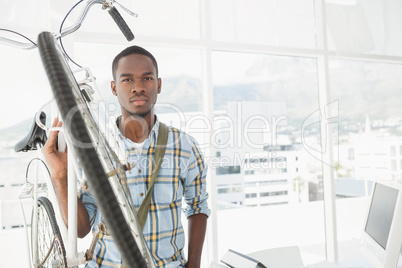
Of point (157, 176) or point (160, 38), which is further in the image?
point (160, 38)

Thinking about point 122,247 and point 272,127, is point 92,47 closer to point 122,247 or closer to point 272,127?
point 272,127

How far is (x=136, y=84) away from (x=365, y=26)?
326 cm

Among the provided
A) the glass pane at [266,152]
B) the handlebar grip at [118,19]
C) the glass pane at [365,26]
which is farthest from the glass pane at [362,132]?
the handlebar grip at [118,19]

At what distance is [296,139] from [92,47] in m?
2.10

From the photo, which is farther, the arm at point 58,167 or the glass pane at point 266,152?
the glass pane at point 266,152

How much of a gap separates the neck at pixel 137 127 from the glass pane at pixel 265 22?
1.83 meters

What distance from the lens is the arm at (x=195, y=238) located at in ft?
4.06

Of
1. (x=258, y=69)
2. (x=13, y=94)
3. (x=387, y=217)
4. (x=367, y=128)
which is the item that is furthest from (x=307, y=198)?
(x=13, y=94)

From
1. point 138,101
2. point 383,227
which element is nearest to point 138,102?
point 138,101

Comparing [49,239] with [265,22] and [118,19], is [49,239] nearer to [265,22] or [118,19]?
[118,19]

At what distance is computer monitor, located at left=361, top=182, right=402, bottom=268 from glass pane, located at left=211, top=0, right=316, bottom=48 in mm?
1922

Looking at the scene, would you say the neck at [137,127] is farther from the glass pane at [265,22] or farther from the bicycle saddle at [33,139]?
the glass pane at [265,22]

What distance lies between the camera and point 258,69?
3160mm

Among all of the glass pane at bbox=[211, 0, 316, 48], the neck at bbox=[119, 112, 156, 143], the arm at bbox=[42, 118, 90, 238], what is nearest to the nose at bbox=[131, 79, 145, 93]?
the neck at bbox=[119, 112, 156, 143]
